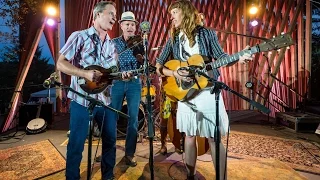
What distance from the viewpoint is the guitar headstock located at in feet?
5.66

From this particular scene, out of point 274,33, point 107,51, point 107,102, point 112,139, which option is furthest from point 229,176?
point 274,33

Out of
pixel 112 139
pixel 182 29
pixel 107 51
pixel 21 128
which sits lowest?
pixel 21 128

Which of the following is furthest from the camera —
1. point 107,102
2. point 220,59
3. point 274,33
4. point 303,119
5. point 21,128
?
point 274,33

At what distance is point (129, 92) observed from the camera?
2885 millimetres

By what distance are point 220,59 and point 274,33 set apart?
6139 millimetres

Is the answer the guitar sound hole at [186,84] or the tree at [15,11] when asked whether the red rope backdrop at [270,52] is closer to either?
the guitar sound hole at [186,84]

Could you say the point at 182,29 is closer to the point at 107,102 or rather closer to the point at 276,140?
the point at 107,102

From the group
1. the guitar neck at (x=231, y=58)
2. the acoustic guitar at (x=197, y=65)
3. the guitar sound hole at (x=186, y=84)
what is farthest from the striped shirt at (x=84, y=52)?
the guitar neck at (x=231, y=58)

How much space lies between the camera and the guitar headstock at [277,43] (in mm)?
1726

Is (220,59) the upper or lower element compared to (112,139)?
upper

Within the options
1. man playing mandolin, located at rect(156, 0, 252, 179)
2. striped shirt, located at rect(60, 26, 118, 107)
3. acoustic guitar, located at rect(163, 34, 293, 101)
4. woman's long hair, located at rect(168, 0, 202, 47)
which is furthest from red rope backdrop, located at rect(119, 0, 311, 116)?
striped shirt, located at rect(60, 26, 118, 107)

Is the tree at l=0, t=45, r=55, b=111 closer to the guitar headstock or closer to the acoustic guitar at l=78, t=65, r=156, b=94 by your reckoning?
the acoustic guitar at l=78, t=65, r=156, b=94

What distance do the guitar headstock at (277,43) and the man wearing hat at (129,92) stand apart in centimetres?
151

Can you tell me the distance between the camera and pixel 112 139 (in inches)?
86.1
